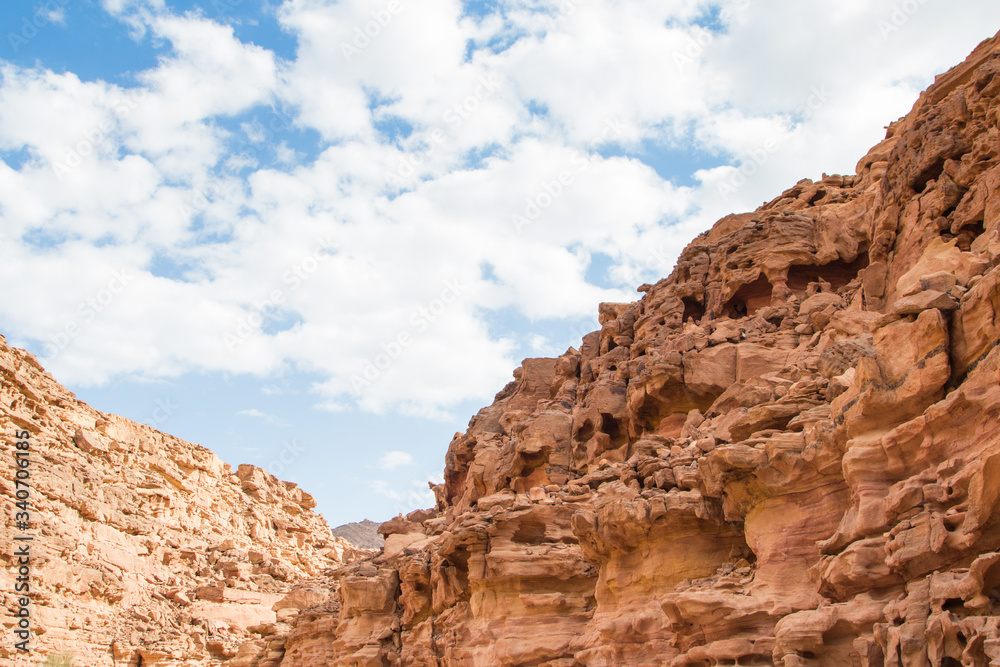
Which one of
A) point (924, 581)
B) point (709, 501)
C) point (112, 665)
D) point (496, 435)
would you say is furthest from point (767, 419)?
point (112, 665)

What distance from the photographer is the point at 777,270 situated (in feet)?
87.3

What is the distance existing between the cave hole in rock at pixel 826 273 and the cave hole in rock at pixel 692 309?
3.59 metres

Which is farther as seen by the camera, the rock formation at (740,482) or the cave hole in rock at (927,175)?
the cave hole in rock at (927,175)

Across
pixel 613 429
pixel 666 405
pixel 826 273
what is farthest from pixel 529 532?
pixel 826 273

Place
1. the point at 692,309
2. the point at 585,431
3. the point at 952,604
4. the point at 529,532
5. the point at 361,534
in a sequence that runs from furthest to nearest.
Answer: the point at 361,534
the point at 692,309
the point at 585,431
the point at 529,532
the point at 952,604

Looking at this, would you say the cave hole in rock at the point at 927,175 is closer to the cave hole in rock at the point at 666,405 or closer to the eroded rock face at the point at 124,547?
the cave hole in rock at the point at 666,405

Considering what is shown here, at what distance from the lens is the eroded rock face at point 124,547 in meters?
42.2

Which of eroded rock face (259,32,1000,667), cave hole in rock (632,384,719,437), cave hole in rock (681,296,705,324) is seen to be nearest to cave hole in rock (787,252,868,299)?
eroded rock face (259,32,1000,667)

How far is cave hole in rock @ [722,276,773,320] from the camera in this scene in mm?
27359

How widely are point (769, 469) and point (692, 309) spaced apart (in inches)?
665

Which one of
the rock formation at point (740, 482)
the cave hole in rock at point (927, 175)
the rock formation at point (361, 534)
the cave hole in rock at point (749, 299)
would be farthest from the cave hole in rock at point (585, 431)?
the rock formation at point (361, 534)

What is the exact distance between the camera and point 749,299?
91.1 ft

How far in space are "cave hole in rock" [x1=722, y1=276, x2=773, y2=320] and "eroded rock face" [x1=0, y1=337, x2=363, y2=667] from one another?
87.8 ft

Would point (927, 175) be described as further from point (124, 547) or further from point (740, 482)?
point (124, 547)
